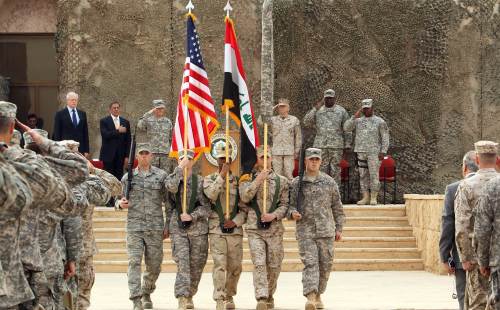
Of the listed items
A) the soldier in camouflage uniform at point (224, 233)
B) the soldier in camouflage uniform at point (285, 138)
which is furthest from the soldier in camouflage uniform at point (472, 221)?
the soldier in camouflage uniform at point (285, 138)

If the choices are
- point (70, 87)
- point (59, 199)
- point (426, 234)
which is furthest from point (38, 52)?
point (59, 199)

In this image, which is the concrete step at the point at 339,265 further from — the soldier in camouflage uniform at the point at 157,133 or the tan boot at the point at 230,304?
the tan boot at the point at 230,304

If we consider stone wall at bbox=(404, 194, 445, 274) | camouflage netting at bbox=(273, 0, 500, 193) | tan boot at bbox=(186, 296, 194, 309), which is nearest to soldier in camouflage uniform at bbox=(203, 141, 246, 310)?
tan boot at bbox=(186, 296, 194, 309)

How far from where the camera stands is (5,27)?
3011cm

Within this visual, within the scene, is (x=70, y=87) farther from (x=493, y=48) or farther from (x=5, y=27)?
(x=493, y=48)

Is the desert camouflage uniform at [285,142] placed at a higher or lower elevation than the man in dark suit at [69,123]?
lower

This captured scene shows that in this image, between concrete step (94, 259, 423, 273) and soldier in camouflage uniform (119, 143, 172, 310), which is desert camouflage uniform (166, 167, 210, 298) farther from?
concrete step (94, 259, 423, 273)

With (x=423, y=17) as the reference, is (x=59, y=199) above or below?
below

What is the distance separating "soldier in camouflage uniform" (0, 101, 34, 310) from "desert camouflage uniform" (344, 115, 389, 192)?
15.6 meters

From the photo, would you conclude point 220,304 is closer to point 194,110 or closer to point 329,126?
point 194,110

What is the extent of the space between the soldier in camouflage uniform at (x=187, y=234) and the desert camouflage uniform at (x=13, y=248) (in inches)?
290

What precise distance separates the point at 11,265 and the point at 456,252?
5.16 m

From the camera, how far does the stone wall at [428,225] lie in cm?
2120

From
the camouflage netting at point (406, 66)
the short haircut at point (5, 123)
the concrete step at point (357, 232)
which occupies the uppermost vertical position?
the camouflage netting at point (406, 66)
